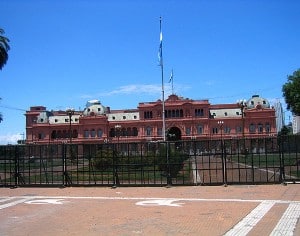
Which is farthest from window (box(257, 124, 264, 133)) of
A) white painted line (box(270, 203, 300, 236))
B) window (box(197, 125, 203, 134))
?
white painted line (box(270, 203, 300, 236))

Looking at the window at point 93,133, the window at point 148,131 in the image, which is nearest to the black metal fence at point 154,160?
the window at point 148,131

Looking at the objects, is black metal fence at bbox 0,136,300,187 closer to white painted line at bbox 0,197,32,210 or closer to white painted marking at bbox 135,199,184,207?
white painted line at bbox 0,197,32,210

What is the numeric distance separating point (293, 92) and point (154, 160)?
31105 millimetres

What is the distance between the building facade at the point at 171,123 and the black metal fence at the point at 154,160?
3508 inches

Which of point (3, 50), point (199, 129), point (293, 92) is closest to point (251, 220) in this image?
point (3, 50)

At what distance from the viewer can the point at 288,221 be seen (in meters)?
13.3

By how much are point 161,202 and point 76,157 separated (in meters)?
8.23

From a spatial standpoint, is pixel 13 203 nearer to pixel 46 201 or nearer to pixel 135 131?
pixel 46 201

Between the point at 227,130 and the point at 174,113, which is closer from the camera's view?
the point at 174,113

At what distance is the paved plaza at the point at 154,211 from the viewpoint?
12.7m

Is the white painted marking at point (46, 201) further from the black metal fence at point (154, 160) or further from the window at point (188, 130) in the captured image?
the window at point (188, 130)

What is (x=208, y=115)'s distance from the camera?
12206cm

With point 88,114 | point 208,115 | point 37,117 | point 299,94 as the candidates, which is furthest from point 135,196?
point 37,117

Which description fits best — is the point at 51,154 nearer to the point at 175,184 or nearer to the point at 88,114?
the point at 175,184
